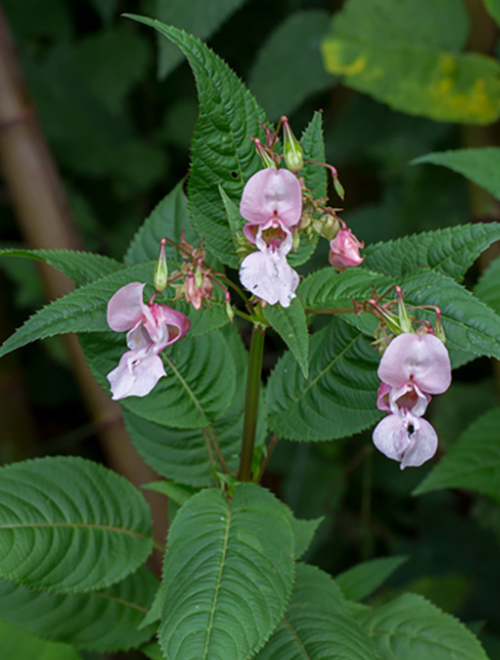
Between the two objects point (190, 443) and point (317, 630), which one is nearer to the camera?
point (317, 630)

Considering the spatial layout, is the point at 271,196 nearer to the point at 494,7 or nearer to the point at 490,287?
the point at 490,287

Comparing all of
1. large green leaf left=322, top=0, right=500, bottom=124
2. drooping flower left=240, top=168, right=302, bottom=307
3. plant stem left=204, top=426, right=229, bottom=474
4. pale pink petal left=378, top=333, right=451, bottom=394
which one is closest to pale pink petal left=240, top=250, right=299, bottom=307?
drooping flower left=240, top=168, right=302, bottom=307

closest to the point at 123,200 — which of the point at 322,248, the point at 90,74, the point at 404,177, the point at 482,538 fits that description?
the point at 90,74

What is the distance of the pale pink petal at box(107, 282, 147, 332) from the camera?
0.60 m

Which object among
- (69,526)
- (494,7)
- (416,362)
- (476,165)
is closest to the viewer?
(416,362)

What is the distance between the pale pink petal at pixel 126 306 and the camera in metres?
0.60

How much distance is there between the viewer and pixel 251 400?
0.74m

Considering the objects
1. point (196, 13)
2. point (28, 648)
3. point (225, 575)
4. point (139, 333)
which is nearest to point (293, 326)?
point (139, 333)

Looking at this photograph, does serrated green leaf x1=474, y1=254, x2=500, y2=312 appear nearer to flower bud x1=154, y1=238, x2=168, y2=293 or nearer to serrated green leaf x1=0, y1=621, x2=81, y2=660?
flower bud x1=154, y1=238, x2=168, y2=293

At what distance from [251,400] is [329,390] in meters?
0.11

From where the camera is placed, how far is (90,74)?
6.21 feet

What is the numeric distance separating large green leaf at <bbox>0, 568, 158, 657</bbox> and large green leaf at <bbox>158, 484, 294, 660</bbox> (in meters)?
0.26

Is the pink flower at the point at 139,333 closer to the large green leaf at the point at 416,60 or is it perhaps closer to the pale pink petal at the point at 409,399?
the pale pink petal at the point at 409,399

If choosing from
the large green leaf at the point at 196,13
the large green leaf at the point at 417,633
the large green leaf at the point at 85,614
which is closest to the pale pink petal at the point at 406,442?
the large green leaf at the point at 417,633
